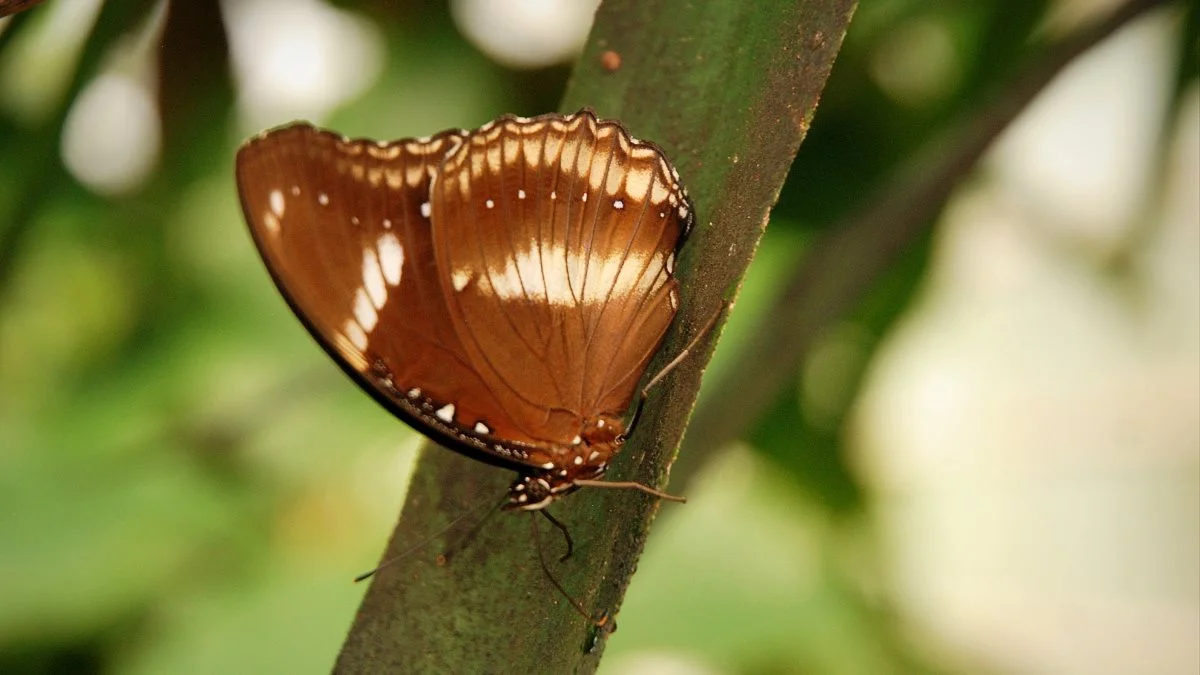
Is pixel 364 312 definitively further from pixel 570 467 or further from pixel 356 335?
pixel 570 467

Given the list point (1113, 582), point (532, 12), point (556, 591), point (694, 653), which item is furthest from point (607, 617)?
point (1113, 582)

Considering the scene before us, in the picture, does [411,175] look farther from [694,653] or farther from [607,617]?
[694,653]

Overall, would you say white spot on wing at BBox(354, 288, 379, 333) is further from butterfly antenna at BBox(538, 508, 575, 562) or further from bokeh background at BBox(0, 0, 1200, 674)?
bokeh background at BBox(0, 0, 1200, 674)

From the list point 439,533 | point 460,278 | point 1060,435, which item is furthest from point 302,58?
point 1060,435

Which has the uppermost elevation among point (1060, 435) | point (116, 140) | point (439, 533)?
point (439, 533)

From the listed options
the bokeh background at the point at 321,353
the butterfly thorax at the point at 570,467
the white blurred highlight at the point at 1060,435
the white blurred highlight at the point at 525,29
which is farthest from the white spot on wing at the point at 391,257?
the white blurred highlight at the point at 1060,435

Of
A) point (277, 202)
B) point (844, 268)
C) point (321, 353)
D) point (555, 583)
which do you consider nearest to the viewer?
point (555, 583)

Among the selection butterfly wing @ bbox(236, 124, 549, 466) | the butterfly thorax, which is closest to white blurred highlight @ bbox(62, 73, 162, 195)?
butterfly wing @ bbox(236, 124, 549, 466)
